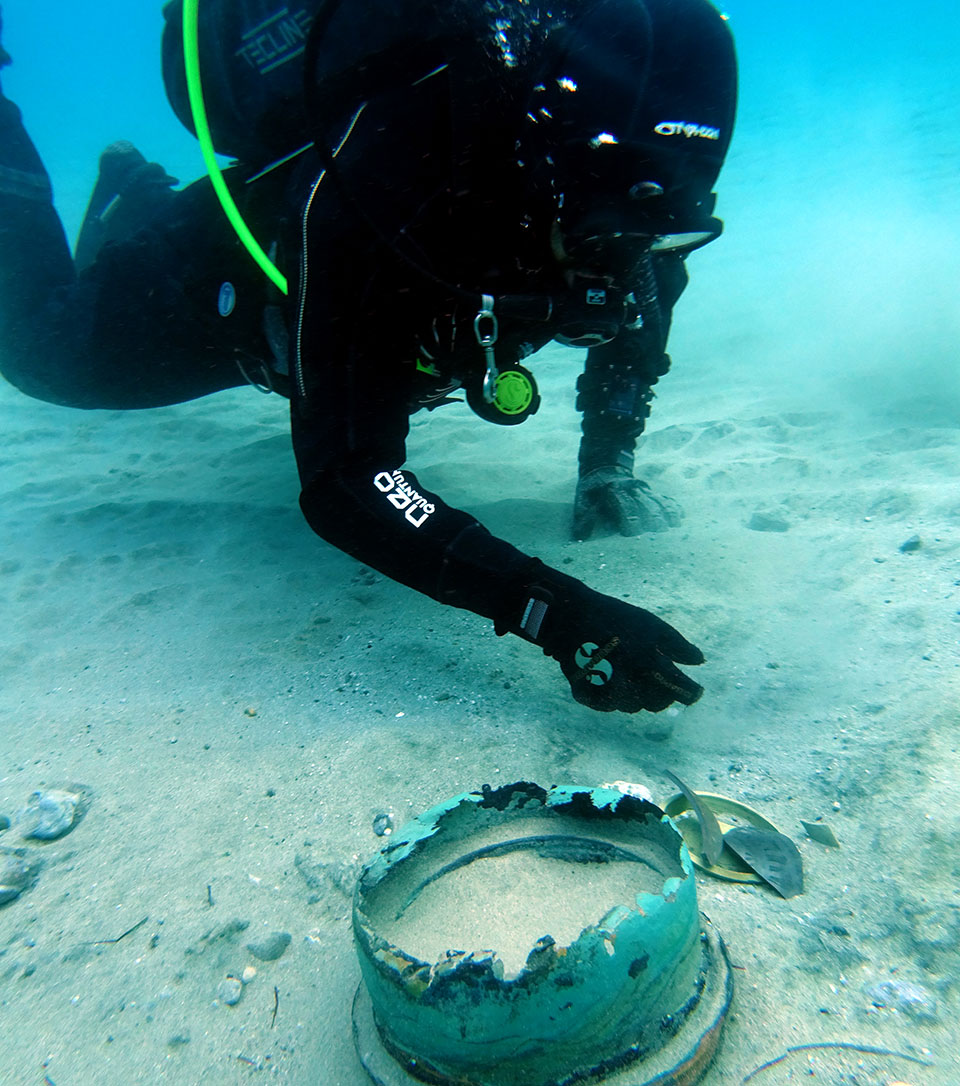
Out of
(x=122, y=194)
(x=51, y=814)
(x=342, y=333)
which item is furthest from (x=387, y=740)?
(x=122, y=194)

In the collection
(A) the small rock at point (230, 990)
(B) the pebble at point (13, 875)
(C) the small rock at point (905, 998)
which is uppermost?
(C) the small rock at point (905, 998)

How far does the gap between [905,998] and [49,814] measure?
7.16 feet

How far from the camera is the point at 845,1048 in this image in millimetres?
1156

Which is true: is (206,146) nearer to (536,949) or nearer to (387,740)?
(387,740)

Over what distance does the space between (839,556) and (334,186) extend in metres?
2.48

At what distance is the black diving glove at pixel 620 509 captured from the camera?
329 centimetres

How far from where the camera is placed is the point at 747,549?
2.99 metres

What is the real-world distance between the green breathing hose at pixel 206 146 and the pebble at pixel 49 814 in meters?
1.77

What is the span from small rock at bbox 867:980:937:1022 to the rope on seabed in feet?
0.28

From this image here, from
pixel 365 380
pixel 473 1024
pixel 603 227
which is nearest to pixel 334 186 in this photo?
pixel 365 380

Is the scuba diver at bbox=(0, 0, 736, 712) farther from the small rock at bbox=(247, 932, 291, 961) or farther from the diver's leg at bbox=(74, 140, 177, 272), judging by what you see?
the diver's leg at bbox=(74, 140, 177, 272)

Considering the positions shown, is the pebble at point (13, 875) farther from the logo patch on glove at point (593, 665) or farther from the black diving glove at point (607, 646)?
the logo patch on glove at point (593, 665)

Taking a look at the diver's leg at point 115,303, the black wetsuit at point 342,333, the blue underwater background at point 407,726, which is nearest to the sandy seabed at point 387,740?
the blue underwater background at point 407,726

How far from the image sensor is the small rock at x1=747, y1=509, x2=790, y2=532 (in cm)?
324
